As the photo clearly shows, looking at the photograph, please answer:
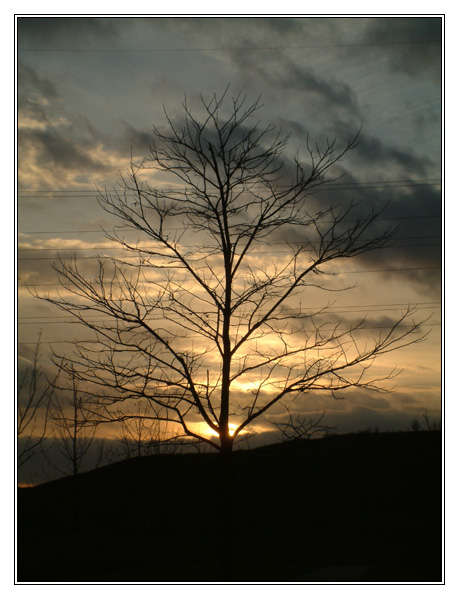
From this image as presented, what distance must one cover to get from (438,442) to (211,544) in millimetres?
15278

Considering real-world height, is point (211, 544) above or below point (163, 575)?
below

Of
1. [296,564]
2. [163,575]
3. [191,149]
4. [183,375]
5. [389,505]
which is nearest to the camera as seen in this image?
[183,375]

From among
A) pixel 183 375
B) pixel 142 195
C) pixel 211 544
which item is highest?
pixel 142 195

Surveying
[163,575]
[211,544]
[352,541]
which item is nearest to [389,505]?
[352,541]

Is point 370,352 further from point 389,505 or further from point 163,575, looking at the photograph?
point 389,505

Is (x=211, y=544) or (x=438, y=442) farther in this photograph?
(x=438, y=442)

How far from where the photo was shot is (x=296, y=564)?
22.5 m

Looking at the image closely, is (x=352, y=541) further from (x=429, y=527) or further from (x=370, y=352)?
(x=370, y=352)

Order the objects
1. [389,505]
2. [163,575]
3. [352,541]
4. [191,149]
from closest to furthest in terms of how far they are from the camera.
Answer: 1. [191,149]
2. [163,575]
3. [352,541]
4. [389,505]

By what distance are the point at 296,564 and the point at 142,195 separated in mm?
18132

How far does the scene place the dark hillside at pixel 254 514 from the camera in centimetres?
2295

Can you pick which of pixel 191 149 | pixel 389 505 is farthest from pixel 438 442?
pixel 191 149

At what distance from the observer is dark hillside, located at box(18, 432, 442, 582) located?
75.3ft

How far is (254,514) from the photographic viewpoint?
98.7 ft
